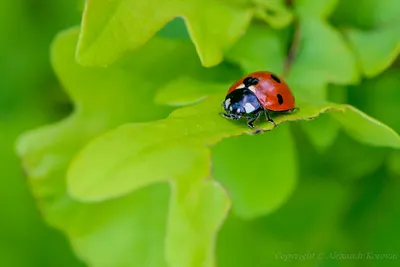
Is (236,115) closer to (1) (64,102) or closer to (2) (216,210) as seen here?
(2) (216,210)

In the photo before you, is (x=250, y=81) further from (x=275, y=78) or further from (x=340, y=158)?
(x=340, y=158)

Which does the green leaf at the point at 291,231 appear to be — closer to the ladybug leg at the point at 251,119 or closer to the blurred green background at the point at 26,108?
the ladybug leg at the point at 251,119

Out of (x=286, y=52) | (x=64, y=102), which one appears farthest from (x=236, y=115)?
(x=64, y=102)

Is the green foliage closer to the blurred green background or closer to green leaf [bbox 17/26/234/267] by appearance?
green leaf [bbox 17/26/234/267]

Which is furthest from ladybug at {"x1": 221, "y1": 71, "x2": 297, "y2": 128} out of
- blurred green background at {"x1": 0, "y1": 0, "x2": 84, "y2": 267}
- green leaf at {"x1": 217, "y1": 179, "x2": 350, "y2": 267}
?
blurred green background at {"x1": 0, "y1": 0, "x2": 84, "y2": 267}

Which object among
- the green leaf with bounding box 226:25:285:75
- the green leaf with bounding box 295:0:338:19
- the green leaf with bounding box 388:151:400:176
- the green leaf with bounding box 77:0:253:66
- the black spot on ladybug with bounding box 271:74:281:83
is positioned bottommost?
the green leaf with bounding box 388:151:400:176

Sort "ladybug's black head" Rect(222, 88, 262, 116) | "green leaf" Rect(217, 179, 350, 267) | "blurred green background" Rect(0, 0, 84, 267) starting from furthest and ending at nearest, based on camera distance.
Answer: "blurred green background" Rect(0, 0, 84, 267) < "green leaf" Rect(217, 179, 350, 267) < "ladybug's black head" Rect(222, 88, 262, 116)

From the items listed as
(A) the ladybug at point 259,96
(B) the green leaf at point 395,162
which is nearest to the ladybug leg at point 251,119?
(A) the ladybug at point 259,96
